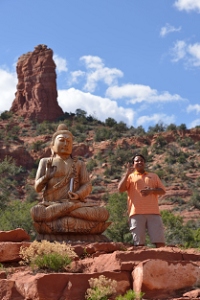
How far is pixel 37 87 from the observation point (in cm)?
8144

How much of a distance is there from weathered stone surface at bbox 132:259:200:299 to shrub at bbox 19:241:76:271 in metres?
1.05

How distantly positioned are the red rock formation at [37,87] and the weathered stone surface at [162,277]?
230 ft

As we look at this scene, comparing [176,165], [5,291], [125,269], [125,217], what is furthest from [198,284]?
[176,165]

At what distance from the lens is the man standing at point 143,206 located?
10.8 meters

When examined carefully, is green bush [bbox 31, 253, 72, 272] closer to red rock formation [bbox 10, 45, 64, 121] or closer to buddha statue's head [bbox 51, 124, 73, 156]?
buddha statue's head [bbox 51, 124, 73, 156]

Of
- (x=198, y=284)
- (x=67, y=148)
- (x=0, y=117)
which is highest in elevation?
(x=0, y=117)

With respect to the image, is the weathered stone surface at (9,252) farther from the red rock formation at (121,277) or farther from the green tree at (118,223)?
the green tree at (118,223)

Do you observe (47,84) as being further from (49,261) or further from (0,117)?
(49,261)

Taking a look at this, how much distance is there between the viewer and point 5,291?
812cm

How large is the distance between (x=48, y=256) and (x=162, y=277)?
168 centimetres

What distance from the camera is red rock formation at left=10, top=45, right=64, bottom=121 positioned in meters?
79.4

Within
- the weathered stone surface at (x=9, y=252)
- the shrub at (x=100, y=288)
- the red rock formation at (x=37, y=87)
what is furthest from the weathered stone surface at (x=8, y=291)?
the red rock formation at (x=37, y=87)

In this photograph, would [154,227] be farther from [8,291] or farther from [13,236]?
[8,291]

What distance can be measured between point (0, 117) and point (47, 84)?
8654 mm
